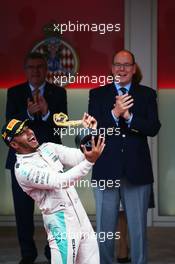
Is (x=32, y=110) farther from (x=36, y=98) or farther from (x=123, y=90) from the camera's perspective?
(x=123, y=90)

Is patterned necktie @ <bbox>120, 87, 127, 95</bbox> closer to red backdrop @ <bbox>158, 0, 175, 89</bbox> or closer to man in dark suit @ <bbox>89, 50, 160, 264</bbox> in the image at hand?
man in dark suit @ <bbox>89, 50, 160, 264</bbox>

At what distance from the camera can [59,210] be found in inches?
189

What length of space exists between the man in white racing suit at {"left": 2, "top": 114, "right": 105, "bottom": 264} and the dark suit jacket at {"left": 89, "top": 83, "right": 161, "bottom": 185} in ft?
2.72

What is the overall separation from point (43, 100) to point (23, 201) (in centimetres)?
82

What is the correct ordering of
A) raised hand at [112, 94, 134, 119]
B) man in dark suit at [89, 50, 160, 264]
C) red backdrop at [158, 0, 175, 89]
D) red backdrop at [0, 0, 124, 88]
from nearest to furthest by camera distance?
raised hand at [112, 94, 134, 119], man in dark suit at [89, 50, 160, 264], red backdrop at [0, 0, 124, 88], red backdrop at [158, 0, 175, 89]

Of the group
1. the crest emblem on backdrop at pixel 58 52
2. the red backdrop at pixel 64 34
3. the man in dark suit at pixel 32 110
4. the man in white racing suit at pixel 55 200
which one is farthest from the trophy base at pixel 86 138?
the red backdrop at pixel 64 34

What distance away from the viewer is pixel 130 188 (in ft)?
18.7

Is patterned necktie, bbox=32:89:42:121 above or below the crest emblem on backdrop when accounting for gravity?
below

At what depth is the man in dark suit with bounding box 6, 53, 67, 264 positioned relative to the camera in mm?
6152

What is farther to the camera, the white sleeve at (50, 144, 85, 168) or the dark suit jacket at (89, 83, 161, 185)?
the dark suit jacket at (89, 83, 161, 185)

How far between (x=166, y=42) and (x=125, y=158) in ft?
7.92

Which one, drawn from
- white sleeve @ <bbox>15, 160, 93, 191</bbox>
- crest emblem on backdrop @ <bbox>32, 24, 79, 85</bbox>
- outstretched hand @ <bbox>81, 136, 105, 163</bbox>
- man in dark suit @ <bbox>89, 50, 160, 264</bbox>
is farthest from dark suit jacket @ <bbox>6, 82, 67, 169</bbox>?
outstretched hand @ <bbox>81, 136, 105, 163</bbox>

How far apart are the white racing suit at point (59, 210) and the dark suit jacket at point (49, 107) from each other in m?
1.33

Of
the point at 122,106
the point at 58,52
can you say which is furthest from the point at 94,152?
the point at 58,52
